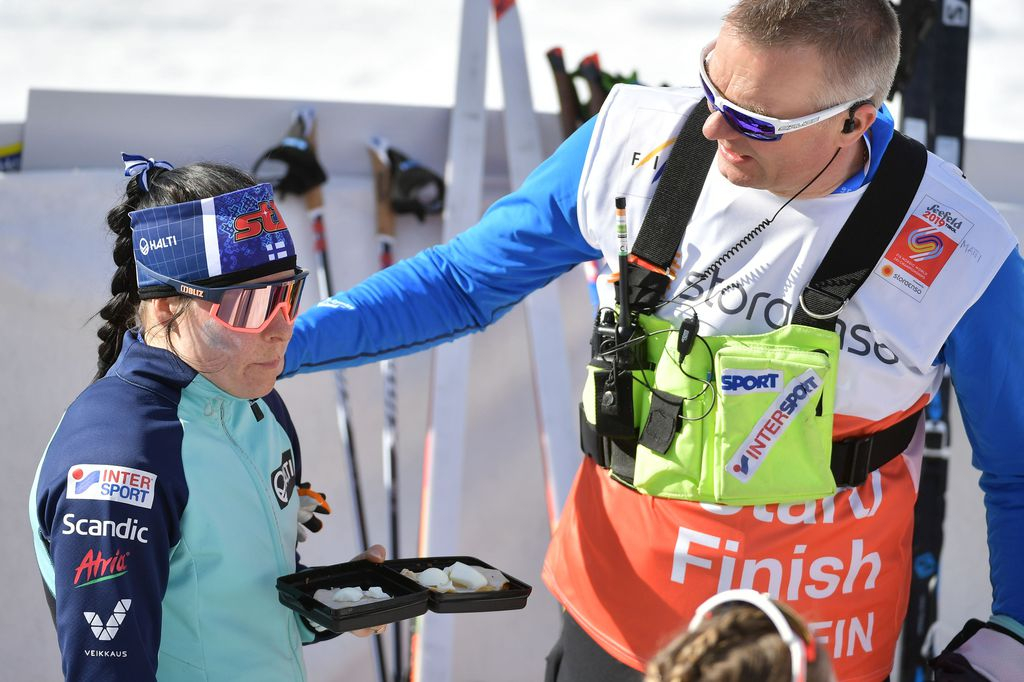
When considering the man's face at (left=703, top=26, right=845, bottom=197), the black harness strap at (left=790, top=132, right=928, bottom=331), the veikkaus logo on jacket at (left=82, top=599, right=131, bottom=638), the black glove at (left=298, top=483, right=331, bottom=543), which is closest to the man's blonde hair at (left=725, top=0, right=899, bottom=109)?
the man's face at (left=703, top=26, right=845, bottom=197)

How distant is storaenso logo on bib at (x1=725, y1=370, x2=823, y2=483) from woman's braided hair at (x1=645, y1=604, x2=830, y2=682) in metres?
0.51

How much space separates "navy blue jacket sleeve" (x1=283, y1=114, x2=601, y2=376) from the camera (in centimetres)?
167

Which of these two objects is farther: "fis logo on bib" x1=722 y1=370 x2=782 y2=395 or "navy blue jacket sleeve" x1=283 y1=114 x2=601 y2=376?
"navy blue jacket sleeve" x1=283 y1=114 x2=601 y2=376

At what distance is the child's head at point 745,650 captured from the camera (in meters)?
0.86

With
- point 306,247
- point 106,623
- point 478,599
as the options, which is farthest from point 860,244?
point 306,247

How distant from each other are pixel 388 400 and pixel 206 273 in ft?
5.37

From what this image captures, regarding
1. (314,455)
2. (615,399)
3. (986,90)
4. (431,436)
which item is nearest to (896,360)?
(615,399)

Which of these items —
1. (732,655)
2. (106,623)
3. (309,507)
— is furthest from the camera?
(309,507)

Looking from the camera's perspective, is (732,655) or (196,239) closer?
(732,655)

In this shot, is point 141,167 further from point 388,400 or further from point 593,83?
point 593,83

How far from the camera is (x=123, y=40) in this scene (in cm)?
396

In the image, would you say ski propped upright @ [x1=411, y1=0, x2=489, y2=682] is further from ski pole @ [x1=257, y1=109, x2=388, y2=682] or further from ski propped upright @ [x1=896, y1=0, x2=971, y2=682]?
ski propped upright @ [x1=896, y1=0, x2=971, y2=682]

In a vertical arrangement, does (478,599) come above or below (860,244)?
below

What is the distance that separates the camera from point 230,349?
1.33 meters
